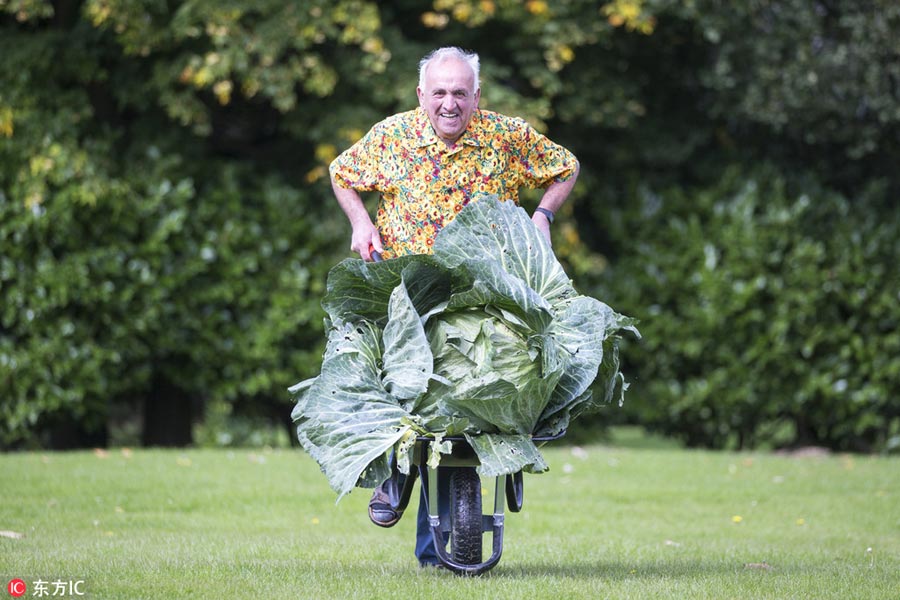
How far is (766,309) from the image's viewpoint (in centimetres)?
1139

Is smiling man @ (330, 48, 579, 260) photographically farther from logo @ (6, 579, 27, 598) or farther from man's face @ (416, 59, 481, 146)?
logo @ (6, 579, 27, 598)

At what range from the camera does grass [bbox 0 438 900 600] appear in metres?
4.83

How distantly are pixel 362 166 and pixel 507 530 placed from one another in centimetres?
266

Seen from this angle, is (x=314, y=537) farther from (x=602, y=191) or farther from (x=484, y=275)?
(x=602, y=191)

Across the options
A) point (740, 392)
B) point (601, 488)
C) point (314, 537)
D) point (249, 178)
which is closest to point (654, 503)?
point (601, 488)

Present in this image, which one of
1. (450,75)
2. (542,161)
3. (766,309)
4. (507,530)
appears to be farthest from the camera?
(766,309)

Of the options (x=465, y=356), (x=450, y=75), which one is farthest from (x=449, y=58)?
(x=465, y=356)

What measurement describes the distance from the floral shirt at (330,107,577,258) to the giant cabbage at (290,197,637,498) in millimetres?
264

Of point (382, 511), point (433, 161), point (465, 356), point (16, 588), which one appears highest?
point (433, 161)

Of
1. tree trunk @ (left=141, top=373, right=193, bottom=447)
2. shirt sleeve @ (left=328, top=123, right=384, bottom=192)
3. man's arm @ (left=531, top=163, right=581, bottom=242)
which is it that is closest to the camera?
shirt sleeve @ (left=328, top=123, right=384, bottom=192)

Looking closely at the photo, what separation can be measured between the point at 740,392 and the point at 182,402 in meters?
5.26

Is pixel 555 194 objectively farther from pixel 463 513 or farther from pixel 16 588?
pixel 16 588

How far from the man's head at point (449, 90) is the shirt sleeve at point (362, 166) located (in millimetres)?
299

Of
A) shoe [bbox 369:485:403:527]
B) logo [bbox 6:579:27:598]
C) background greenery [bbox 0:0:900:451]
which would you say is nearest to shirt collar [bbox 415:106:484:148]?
shoe [bbox 369:485:403:527]
